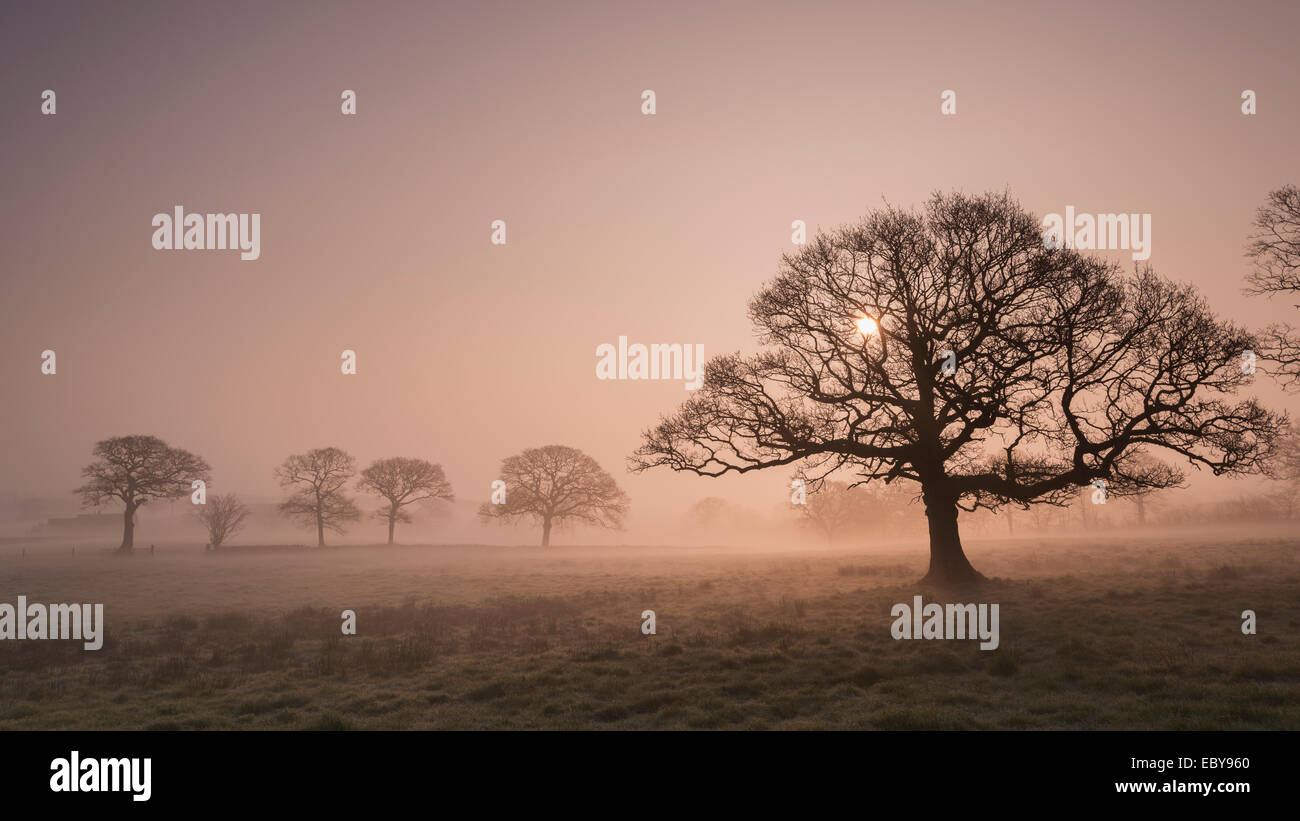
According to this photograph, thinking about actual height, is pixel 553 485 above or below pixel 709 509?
above

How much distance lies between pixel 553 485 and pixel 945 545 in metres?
48.3

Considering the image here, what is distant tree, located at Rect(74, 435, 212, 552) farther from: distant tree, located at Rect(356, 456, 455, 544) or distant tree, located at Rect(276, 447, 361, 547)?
distant tree, located at Rect(356, 456, 455, 544)

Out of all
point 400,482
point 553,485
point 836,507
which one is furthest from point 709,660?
point 836,507

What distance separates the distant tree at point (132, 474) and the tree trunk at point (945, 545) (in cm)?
6658

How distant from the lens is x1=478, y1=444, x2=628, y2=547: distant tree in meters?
65.1

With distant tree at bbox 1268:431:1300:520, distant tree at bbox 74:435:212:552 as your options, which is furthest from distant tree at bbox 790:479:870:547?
distant tree at bbox 74:435:212:552

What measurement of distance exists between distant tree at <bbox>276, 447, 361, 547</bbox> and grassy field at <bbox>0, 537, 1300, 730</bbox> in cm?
4056

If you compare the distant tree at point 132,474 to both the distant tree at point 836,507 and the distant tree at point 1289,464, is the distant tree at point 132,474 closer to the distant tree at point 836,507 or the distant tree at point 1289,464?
the distant tree at point 836,507

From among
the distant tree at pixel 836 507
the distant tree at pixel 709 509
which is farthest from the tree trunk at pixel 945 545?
the distant tree at pixel 709 509

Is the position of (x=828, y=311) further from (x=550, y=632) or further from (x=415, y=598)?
(x=415, y=598)

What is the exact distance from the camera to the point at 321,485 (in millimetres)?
67625

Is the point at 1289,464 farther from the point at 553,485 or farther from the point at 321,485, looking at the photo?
the point at 321,485

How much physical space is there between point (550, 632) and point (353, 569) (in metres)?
32.1
